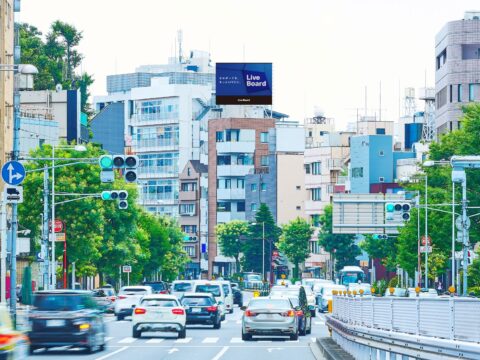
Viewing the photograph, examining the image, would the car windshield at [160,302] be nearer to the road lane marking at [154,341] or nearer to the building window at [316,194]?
the road lane marking at [154,341]

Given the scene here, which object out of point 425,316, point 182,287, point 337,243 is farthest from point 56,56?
point 425,316

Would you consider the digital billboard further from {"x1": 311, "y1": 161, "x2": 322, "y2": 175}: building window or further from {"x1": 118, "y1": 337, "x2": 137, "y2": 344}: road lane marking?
{"x1": 311, "y1": 161, "x2": 322, "y2": 175}: building window

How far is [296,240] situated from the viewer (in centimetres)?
16750

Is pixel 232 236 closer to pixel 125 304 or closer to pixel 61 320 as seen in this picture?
pixel 125 304

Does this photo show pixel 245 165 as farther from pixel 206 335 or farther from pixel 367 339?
pixel 367 339

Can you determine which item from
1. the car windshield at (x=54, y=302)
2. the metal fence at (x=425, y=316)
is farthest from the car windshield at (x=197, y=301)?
the metal fence at (x=425, y=316)

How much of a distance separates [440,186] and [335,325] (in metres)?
62.7

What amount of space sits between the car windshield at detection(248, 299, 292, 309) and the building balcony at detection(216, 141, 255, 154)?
143 meters

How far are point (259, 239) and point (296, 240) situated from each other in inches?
199

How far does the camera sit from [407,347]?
72.2ft

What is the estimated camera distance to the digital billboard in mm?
54562

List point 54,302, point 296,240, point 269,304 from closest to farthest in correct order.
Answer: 1. point 54,302
2. point 269,304
3. point 296,240

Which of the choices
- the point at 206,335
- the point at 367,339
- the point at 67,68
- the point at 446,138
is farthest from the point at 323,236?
the point at 367,339

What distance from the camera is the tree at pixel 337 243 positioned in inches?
5989
